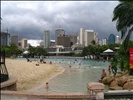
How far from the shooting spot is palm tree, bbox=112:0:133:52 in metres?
25.5

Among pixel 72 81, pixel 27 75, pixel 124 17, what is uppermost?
pixel 124 17

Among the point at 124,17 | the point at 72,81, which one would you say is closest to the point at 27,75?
the point at 72,81

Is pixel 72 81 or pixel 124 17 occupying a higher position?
pixel 124 17

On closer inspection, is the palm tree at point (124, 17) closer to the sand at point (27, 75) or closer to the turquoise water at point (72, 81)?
the turquoise water at point (72, 81)

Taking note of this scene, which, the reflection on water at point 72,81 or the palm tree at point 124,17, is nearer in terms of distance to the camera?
the reflection on water at point 72,81

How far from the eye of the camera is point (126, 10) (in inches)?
999

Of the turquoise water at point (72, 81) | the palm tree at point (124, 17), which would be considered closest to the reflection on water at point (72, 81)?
the turquoise water at point (72, 81)

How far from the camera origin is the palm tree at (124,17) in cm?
2547

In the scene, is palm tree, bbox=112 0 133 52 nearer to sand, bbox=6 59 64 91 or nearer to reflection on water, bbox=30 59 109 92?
reflection on water, bbox=30 59 109 92

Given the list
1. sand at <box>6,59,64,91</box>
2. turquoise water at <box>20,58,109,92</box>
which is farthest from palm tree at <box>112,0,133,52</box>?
sand at <box>6,59,64,91</box>

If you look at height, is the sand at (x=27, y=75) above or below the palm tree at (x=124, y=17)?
below

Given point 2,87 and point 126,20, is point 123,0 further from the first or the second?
point 2,87

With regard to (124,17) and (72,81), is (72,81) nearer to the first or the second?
(72,81)

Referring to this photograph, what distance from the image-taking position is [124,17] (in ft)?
85.5
